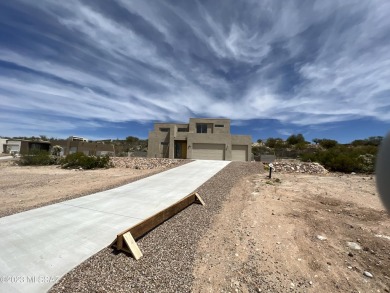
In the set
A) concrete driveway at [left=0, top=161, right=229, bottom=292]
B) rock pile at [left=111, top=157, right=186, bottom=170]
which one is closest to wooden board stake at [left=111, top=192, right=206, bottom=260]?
concrete driveway at [left=0, top=161, right=229, bottom=292]

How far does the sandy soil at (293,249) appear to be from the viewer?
125 inches

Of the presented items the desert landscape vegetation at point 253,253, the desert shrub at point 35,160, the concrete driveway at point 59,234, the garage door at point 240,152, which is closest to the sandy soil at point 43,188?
the desert landscape vegetation at point 253,253

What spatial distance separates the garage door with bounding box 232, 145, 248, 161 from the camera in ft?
87.4

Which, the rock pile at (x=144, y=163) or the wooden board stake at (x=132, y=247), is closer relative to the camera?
the wooden board stake at (x=132, y=247)

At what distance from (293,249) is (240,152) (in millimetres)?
22905

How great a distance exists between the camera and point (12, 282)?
2723 millimetres

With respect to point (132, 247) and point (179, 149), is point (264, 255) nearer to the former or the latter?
point (132, 247)

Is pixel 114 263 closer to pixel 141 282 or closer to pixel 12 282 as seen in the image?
pixel 141 282

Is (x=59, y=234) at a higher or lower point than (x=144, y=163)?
lower

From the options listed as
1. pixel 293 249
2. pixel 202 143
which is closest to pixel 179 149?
pixel 202 143

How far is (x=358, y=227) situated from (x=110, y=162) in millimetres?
18951

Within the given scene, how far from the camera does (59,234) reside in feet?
13.1

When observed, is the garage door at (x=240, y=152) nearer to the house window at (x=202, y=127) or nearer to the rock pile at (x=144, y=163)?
the house window at (x=202, y=127)

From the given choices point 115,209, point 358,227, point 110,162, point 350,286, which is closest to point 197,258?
point 350,286
